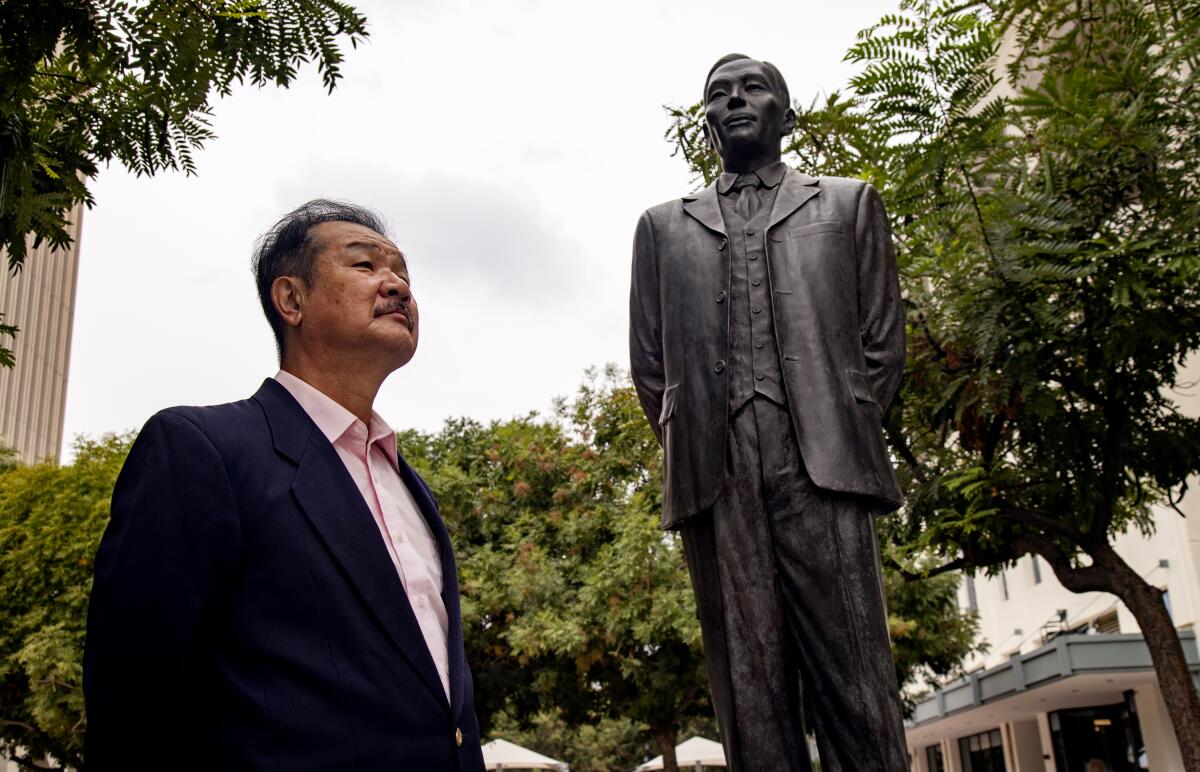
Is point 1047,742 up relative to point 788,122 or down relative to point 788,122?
down

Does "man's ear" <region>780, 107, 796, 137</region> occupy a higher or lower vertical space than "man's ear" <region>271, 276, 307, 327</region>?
higher

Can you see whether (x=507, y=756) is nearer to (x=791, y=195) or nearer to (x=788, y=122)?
(x=788, y=122)

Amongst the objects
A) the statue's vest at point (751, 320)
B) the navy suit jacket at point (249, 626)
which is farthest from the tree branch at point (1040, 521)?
the navy suit jacket at point (249, 626)

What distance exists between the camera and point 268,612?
2.08 meters

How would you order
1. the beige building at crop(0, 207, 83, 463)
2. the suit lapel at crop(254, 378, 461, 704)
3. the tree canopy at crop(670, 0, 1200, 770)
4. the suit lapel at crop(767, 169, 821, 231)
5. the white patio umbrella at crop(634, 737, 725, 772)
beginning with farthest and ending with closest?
the beige building at crop(0, 207, 83, 463), the white patio umbrella at crop(634, 737, 725, 772), the tree canopy at crop(670, 0, 1200, 770), the suit lapel at crop(767, 169, 821, 231), the suit lapel at crop(254, 378, 461, 704)

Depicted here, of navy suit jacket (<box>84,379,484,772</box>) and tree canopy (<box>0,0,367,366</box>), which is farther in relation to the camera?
tree canopy (<box>0,0,367,366</box>)

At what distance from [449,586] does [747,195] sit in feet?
7.59

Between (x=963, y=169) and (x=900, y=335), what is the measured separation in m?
4.46

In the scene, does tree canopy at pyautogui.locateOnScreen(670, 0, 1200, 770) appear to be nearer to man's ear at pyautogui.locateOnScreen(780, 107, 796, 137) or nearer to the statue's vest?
man's ear at pyautogui.locateOnScreen(780, 107, 796, 137)

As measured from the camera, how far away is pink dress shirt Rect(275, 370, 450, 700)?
7.77 feet

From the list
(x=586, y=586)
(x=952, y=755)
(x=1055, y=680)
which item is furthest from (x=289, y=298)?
(x=952, y=755)

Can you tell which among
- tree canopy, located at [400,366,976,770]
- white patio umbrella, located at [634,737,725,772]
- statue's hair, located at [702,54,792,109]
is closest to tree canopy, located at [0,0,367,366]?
statue's hair, located at [702,54,792,109]

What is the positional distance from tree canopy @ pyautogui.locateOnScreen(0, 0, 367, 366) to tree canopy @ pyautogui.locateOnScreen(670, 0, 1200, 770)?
13.3 ft

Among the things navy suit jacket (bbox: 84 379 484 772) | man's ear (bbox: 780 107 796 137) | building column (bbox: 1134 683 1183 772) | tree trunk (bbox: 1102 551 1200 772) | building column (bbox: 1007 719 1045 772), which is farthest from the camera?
building column (bbox: 1007 719 1045 772)
